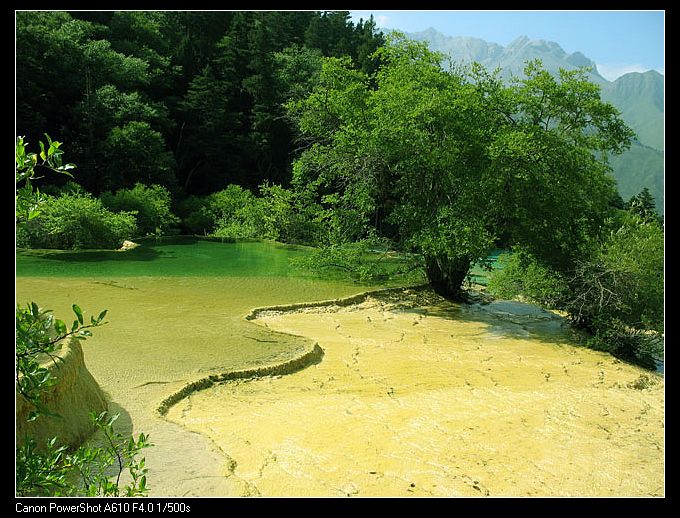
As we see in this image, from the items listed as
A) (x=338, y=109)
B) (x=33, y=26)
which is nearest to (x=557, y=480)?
(x=338, y=109)

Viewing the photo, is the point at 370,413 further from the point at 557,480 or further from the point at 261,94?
the point at 261,94

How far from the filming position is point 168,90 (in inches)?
1391

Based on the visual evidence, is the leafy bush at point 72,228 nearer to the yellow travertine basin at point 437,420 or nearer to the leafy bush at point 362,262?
the leafy bush at point 362,262

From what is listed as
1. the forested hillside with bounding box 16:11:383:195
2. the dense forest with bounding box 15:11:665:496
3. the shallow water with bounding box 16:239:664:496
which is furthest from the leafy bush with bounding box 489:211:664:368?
the forested hillside with bounding box 16:11:383:195

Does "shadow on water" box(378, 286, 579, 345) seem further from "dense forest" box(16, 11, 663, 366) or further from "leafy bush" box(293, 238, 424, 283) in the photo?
"leafy bush" box(293, 238, 424, 283)

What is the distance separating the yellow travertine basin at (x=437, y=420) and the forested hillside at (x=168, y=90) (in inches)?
654

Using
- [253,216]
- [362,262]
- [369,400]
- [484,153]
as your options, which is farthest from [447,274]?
[253,216]

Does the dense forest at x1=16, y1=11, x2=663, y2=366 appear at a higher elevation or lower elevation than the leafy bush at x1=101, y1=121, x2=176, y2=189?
lower

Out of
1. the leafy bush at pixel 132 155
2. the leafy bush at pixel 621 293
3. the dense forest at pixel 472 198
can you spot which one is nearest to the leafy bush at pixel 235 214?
the leafy bush at pixel 132 155

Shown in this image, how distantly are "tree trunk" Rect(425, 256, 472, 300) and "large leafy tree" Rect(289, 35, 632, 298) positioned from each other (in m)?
0.15

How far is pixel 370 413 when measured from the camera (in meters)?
6.44

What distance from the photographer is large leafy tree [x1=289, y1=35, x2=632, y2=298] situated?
11359 mm

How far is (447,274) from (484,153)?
2.89 m
